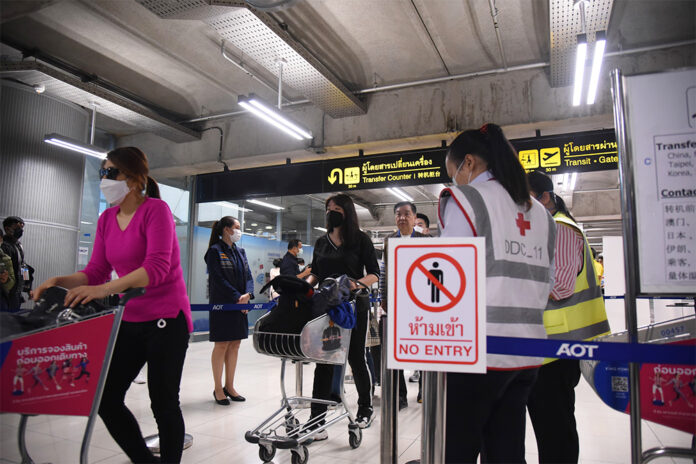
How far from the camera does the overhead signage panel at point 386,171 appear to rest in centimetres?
662

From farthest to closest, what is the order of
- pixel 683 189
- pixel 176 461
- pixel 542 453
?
pixel 176 461 → pixel 542 453 → pixel 683 189

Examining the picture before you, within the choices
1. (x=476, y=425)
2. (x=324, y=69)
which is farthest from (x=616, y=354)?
(x=324, y=69)

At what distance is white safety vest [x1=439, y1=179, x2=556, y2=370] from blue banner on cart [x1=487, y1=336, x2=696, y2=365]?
0.03 m

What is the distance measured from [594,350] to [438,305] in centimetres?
60

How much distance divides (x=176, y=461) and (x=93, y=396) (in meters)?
0.60

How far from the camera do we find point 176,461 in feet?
6.57

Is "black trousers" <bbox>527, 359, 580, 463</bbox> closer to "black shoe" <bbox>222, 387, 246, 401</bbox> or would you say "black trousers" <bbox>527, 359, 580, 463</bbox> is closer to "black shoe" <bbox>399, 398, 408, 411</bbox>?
"black shoe" <bbox>399, 398, 408, 411</bbox>

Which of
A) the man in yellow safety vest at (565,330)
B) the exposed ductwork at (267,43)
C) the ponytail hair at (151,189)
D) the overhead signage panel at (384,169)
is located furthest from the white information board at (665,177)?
the overhead signage panel at (384,169)

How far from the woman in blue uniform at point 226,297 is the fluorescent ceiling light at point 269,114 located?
198cm

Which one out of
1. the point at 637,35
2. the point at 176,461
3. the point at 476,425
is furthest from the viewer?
the point at 637,35

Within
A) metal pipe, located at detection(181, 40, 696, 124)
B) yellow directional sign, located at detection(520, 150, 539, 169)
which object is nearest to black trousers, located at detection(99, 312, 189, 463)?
yellow directional sign, located at detection(520, 150, 539, 169)

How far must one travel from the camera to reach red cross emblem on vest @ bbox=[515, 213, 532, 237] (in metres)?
1.31

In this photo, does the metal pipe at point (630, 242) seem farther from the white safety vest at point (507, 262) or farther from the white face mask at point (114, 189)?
the white face mask at point (114, 189)

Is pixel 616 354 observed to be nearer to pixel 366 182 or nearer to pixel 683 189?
pixel 683 189
